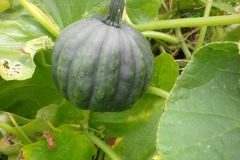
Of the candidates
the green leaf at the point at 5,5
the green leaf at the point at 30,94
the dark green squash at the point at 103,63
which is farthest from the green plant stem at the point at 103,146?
the green leaf at the point at 5,5

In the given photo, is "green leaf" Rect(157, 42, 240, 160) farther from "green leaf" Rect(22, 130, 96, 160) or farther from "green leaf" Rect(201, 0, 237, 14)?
"green leaf" Rect(201, 0, 237, 14)

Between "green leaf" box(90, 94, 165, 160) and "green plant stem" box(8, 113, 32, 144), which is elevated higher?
"green plant stem" box(8, 113, 32, 144)

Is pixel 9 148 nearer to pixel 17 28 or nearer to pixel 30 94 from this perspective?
pixel 30 94

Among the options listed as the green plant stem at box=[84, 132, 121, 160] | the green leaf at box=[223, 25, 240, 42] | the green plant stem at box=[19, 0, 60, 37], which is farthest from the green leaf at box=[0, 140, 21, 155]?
the green leaf at box=[223, 25, 240, 42]

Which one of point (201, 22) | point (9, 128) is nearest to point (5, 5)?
point (9, 128)

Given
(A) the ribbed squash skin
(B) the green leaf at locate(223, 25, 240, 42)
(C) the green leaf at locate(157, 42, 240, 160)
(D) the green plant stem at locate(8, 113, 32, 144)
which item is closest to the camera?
(C) the green leaf at locate(157, 42, 240, 160)

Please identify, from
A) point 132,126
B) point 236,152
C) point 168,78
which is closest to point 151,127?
point 132,126

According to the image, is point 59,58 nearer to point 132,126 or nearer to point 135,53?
point 135,53
